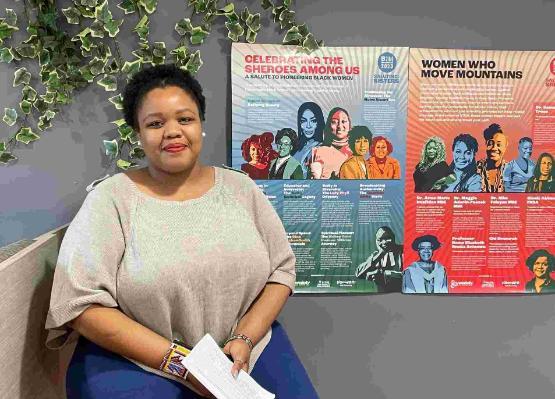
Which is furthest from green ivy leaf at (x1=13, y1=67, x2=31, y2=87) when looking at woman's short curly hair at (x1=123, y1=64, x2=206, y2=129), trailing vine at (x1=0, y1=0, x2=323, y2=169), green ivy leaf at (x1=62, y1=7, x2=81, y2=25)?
woman's short curly hair at (x1=123, y1=64, x2=206, y2=129)

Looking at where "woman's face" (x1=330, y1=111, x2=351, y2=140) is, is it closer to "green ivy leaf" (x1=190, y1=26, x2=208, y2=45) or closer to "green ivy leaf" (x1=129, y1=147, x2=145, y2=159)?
"green ivy leaf" (x1=190, y1=26, x2=208, y2=45)

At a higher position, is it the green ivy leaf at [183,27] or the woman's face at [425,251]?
the green ivy leaf at [183,27]

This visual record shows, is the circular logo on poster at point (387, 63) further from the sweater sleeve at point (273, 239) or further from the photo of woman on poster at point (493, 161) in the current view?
the sweater sleeve at point (273, 239)

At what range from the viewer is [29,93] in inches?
70.2

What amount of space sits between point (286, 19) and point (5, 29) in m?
0.94

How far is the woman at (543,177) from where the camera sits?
6.40 feet

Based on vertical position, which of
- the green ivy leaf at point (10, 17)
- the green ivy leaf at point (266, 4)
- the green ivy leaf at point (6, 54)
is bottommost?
the green ivy leaf at point (6, 54)

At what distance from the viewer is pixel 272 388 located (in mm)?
1396

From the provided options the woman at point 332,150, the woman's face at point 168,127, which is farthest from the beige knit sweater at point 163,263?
the woman at point 332,150

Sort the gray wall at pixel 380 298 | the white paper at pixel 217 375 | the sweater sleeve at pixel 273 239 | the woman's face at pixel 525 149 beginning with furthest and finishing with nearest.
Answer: the woman's face at pixel 525 149, the gray wall at pixel 380 298, the sweater sleeve at pixel 273 239, the white paper at pixel 217 375

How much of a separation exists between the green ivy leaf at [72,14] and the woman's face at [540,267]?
6.17 feet

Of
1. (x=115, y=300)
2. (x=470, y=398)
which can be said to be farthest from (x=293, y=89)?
(x=470, y=398)

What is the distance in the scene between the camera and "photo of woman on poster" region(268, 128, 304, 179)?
6.15 feet

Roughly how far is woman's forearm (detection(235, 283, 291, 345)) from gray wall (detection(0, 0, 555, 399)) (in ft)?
1.40
